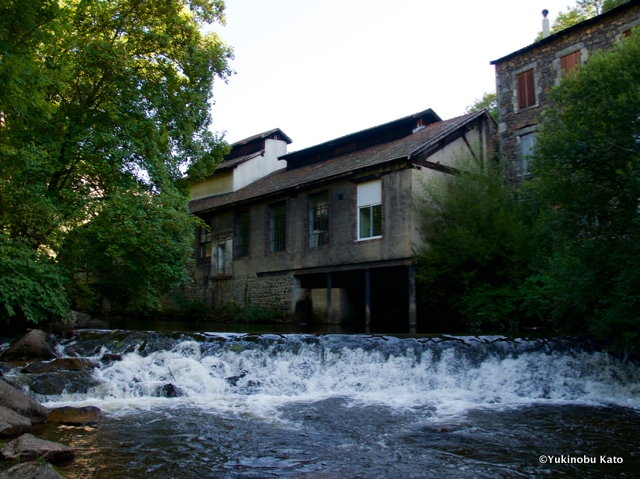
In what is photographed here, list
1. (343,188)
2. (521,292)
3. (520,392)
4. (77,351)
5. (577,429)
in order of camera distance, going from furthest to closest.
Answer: (343,188) < (521,292) < (77,351) < (520,392) < (577,429)

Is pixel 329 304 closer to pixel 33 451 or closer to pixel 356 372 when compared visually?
pixel 356 372

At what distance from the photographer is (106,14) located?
14891 mm

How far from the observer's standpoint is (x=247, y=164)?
24953 mm

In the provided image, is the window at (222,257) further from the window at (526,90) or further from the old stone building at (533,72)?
the window at (526,90)

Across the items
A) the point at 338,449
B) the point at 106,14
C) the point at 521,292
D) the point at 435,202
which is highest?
the point at 106,14

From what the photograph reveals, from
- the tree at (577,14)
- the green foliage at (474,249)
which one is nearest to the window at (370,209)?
the green foliage at (474,249)

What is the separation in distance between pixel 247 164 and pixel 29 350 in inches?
622

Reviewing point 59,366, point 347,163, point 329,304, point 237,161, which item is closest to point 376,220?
point 347,163

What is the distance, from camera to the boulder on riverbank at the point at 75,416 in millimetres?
6906

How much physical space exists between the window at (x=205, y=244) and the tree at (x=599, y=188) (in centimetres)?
1673

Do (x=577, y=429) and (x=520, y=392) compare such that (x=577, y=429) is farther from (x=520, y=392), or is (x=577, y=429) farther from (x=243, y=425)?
(x=243, y=425)

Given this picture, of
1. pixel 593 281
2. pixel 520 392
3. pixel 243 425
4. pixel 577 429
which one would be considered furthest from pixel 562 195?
pixel 243 425

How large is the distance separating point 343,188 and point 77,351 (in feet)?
33.2

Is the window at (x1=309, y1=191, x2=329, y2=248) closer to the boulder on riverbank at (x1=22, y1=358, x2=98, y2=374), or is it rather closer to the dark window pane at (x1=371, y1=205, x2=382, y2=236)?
the dark window pane at (x1=371, y1=205, x2=382, y2=236)
